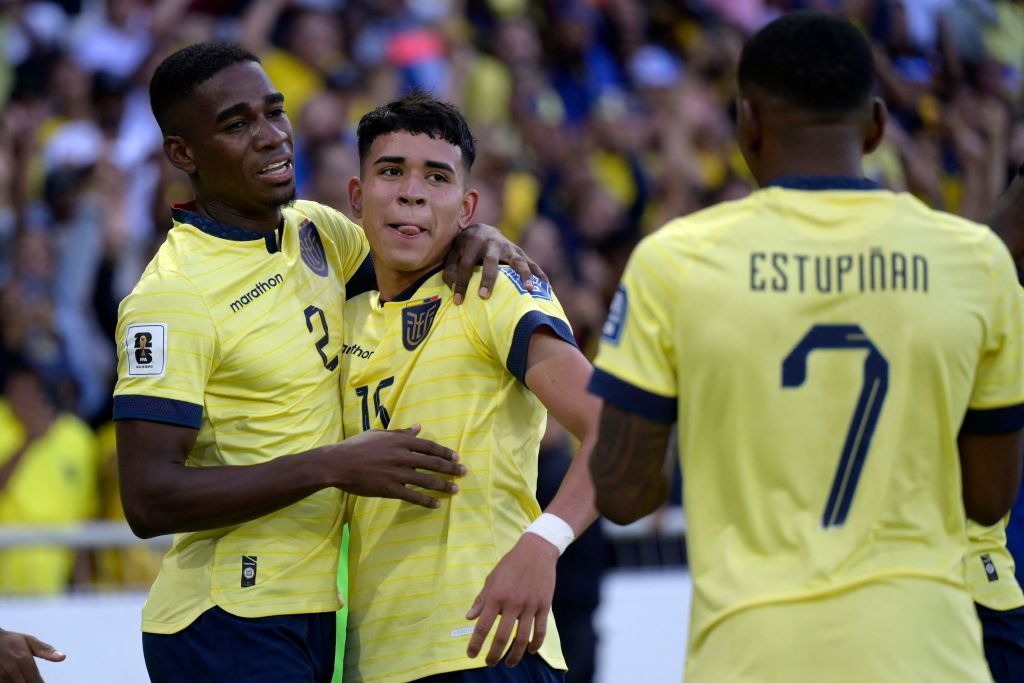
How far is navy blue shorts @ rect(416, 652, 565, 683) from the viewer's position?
4000 millimetres

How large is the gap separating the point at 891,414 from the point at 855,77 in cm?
69

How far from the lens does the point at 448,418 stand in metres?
4.15

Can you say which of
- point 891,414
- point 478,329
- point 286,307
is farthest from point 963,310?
point 286,307

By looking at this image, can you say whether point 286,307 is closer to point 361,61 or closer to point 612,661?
point 612,661

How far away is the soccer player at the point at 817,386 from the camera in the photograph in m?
2.91

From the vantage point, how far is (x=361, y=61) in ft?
36.2

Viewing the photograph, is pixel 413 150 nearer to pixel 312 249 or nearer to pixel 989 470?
pixel 312 249

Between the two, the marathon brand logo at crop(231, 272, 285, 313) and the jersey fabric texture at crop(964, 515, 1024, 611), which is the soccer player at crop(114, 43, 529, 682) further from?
the jersey fabric texture at crop(964, 515, 1024, 611)

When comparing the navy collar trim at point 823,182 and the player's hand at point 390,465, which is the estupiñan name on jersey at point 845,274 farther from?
the player's hand at point 390,465

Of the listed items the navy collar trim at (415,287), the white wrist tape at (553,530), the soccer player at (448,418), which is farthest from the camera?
the navy collar trim at (415,287)

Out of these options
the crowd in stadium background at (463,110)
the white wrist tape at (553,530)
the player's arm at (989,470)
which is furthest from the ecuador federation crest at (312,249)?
the crowd in stadium background at (463,110)

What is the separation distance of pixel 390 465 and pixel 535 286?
2.22 feet

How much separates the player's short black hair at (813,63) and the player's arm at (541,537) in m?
1.00

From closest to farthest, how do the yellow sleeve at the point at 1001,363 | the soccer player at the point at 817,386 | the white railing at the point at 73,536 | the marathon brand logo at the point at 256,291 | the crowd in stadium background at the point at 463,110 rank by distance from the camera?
1. the soccer player at the point at 817,386
2. the yellow sleeve at the point at 1001,363
3. the marathon brand logo at the point at 256,291
4. the white railing at the point at 73,536
5. the crowd in stadium background at the point at 463,110
